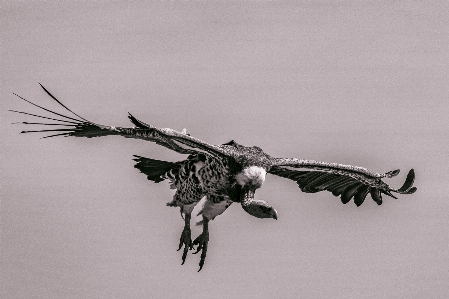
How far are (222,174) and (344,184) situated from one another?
346cm

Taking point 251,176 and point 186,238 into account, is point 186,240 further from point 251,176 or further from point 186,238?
point 251,176

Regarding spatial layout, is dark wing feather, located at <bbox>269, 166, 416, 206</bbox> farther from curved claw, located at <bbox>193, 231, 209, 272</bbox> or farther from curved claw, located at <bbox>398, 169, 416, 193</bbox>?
curved claw, located at <bbox>193, 231, 209, 272</bbox>

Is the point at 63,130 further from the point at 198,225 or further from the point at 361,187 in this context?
the point at 361,187

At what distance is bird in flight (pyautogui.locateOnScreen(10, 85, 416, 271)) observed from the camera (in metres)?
17.3

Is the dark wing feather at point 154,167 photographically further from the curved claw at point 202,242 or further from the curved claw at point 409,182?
the curved claw at point 409,182

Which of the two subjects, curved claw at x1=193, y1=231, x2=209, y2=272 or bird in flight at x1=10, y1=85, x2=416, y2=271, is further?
curved claw at x1=193, y1=231, x2=209, y2=272

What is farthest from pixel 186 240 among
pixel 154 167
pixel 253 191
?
pixel 253 191

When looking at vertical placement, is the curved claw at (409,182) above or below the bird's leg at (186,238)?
above

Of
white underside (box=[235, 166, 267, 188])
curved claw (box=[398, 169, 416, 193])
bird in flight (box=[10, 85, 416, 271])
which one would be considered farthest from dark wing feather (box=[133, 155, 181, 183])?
curved claw (box=[398, 169, 416, 193])

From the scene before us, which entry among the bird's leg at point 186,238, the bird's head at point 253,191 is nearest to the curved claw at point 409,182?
the bird's head at point 253,191

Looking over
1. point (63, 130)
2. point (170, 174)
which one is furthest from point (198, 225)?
point (63, 130)

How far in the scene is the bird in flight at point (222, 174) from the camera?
17.3 m

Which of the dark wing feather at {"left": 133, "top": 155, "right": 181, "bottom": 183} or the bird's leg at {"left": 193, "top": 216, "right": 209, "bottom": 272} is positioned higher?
the dark wing feather at {"left": 133, "top": 155, "right": 181, "bottom": 183}

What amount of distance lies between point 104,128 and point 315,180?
5111mm
